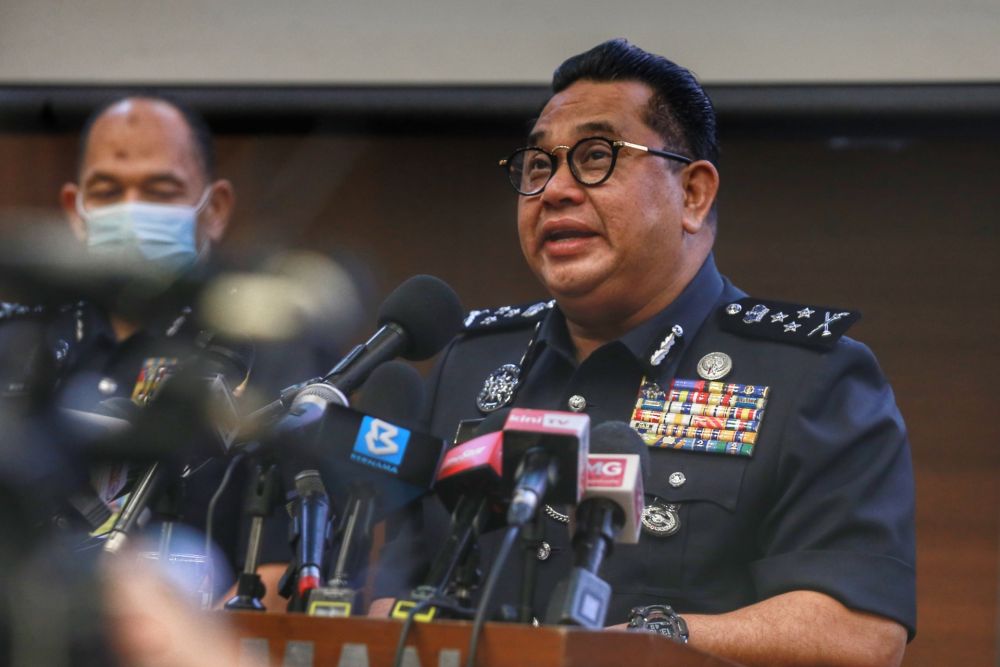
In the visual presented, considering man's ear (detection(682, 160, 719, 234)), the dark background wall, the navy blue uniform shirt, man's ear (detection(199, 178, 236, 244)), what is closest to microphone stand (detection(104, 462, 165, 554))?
the navy blue uniform shirt

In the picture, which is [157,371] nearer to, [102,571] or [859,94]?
[102,571]

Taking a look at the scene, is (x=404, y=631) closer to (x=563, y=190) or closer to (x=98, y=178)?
(x=563, y=190)

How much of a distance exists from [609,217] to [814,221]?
175 centimetres

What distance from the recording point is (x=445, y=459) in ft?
5.69

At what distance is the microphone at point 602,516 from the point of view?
154 cm

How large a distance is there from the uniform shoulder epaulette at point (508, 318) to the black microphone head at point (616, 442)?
3.37ft

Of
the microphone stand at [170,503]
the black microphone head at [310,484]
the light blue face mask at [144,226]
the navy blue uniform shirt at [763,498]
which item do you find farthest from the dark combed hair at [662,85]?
the microphone stand at [170,503]

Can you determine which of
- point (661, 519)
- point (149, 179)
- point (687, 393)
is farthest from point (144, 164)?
point (661, 519)

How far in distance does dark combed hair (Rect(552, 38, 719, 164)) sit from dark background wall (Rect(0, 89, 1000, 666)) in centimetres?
138

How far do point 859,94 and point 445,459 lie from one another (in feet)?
8.43

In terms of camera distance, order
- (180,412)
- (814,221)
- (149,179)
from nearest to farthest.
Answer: (180,412), (149,179), (814,221)

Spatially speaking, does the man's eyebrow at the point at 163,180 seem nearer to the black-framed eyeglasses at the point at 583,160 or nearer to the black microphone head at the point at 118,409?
the black-framed eyeglasses at the point at 583,160

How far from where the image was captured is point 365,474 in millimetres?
1720

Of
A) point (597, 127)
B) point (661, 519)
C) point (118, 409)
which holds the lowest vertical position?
point (661, 519)
